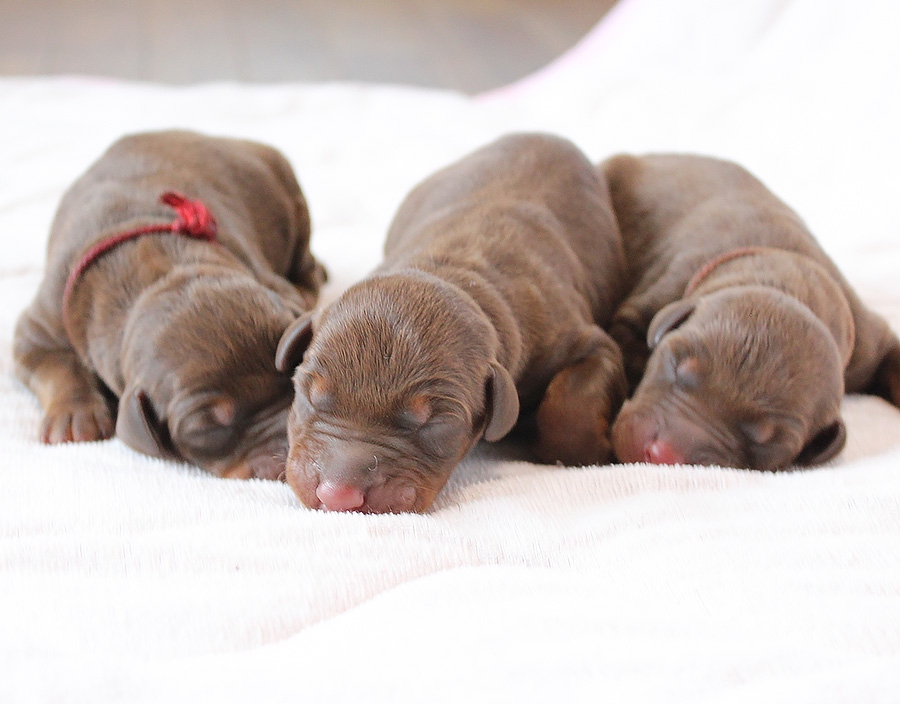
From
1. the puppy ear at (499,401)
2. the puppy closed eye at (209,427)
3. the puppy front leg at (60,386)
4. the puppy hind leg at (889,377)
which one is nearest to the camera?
the puppy ear at (499,401)

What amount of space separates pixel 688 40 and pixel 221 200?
12.8ft

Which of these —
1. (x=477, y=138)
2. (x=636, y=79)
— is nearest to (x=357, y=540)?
(x=477, y=138)

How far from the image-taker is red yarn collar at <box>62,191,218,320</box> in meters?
3.05

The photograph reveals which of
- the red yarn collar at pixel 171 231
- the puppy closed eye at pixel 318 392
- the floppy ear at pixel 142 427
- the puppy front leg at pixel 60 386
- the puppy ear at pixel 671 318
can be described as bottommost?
the puppy front leg at pixel 60 386

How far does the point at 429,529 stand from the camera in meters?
2.01

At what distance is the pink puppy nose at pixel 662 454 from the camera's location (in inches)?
99.3

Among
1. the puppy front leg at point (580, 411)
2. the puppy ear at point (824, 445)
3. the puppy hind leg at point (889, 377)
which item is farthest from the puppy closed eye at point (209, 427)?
the puppy hind leg at point (889, 377)

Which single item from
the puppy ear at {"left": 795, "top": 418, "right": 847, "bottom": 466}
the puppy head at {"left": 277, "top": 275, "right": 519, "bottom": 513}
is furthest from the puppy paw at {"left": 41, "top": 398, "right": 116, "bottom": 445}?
the puppy ear at {"left": 795, "top": 418, "right": 847, "bottom": 466}

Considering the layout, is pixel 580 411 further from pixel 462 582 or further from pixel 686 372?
pixel 462 582

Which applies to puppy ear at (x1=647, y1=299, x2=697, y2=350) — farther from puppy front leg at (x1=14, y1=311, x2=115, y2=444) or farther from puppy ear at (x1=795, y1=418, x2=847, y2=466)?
puppy front leg at (x1=14, y1=311, x2=115, y2=444)

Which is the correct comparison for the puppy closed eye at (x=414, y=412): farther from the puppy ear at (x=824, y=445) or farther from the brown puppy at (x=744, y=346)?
the puppy ear at (x=824, y=445)

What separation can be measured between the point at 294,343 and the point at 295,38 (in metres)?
8.36

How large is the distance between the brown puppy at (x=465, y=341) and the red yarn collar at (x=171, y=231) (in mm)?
710

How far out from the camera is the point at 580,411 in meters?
2.76
